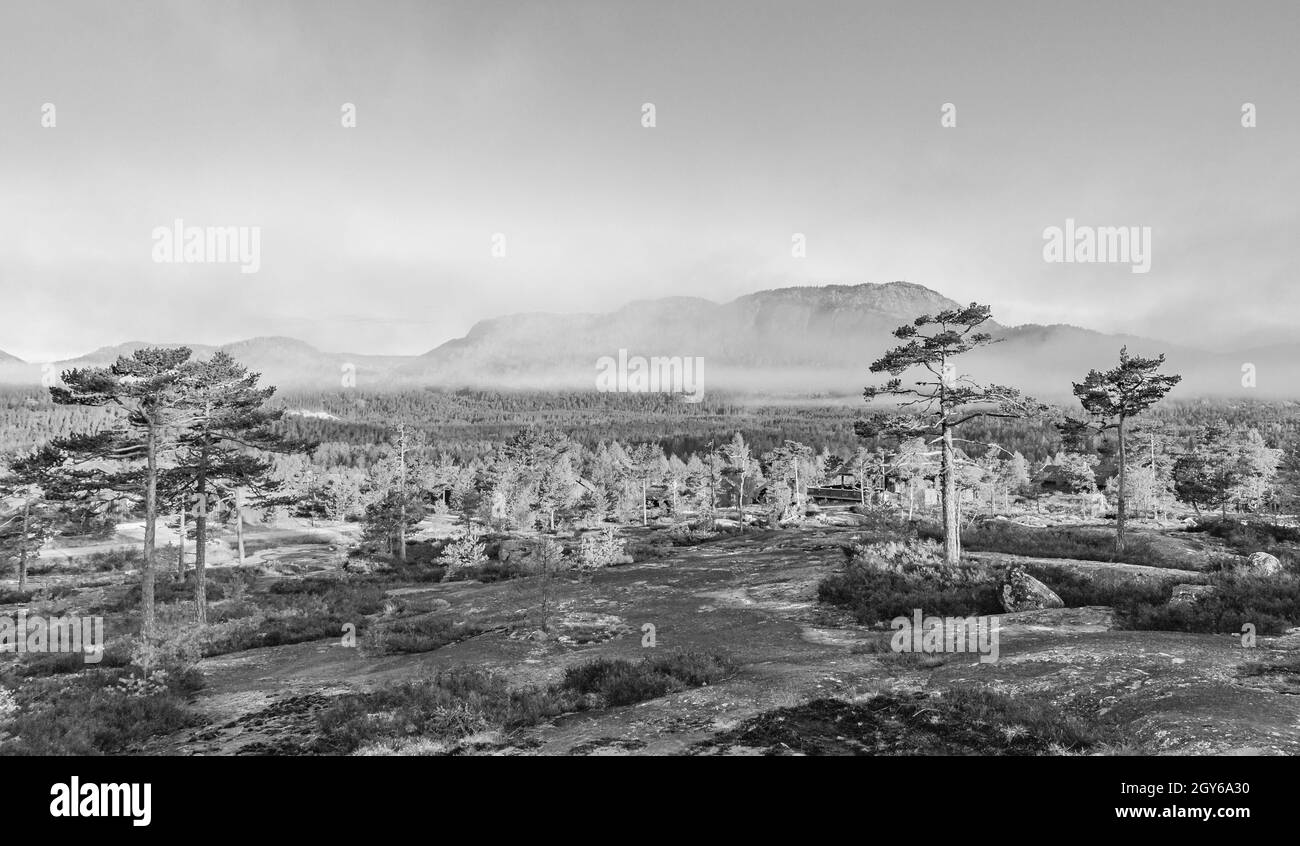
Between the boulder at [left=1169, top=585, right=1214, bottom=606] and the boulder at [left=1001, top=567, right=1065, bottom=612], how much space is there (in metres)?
2.78

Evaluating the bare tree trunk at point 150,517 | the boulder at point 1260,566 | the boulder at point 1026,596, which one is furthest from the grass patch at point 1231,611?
the bare tree trunk at point 150,517

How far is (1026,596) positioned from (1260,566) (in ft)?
25.4

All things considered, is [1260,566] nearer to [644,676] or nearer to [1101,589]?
[1101,589]

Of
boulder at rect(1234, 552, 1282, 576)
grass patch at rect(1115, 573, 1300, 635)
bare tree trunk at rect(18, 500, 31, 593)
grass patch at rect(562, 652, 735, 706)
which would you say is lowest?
bare tree trunk at rect(18, 500, 31, 593)

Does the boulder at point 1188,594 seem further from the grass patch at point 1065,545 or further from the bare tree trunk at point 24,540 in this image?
the bare tree trunk at point 24,540

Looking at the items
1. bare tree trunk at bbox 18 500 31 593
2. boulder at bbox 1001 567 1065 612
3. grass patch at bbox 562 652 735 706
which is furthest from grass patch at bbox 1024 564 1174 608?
bare tree trunk at bbox 18 500 31 593

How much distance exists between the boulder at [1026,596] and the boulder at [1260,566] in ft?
18.1

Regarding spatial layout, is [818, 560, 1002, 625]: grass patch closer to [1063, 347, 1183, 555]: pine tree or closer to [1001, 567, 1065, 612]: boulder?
[1001, 567, 1065, 612]: boulder

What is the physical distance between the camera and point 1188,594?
15938mm

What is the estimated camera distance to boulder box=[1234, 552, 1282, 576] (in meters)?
17.6

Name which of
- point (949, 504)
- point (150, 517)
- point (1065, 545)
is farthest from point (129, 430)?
point (1065, 545)

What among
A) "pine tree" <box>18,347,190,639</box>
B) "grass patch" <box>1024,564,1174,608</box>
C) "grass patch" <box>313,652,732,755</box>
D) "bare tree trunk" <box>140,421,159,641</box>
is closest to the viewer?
"grass patch" <box>313,652,732,755</box>
